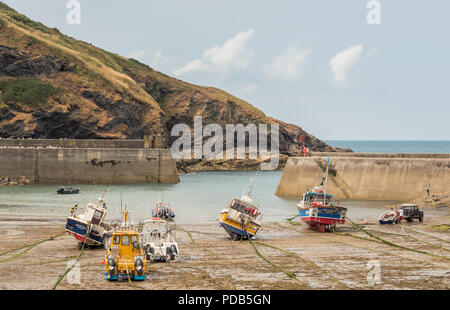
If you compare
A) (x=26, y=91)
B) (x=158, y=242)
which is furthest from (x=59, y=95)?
(x=158, y=242)

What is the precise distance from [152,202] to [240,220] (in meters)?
24.4

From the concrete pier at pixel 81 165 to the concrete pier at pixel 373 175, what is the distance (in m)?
23.6

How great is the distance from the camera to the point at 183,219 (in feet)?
152

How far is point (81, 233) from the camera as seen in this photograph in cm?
3045

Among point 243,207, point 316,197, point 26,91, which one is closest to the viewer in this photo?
point 243,207

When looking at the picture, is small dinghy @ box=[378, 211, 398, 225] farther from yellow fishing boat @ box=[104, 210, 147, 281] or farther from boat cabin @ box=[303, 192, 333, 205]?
yellow fishing boat @ box=[104, 210, 147, 281]

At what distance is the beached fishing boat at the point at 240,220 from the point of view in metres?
34.4

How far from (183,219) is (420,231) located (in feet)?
57.5

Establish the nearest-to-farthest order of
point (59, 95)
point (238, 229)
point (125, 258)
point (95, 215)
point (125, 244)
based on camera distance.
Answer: point (125, 258), point (125, 244), point (95, 215), point (238, 229), point (59, 95)

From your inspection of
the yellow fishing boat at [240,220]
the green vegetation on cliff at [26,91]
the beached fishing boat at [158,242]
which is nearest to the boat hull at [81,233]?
the beached fishing boat at [158,242]

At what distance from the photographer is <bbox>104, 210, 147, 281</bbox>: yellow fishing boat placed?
885 inches

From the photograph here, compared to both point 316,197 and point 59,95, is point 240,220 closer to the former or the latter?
point 316,197

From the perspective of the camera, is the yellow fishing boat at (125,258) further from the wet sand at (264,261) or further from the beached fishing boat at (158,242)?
the beached fishing boat at (158,242)
